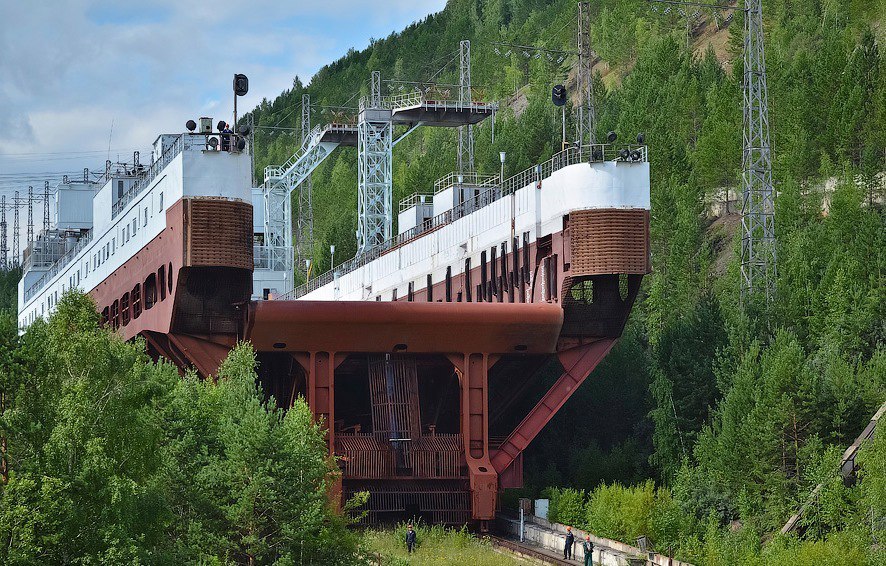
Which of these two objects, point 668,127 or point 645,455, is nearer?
point 645,455

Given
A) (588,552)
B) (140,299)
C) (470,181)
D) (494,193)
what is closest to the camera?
(588,552)

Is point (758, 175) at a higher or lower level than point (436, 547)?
higher

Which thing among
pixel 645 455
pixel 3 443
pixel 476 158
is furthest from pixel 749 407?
pixel 476 158

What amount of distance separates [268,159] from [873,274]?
126461 millimetres

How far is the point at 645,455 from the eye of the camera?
5094cm

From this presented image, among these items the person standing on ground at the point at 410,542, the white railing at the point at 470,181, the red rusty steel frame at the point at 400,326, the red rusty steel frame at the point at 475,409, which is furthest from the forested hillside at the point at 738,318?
the person standing on ground at the point at 410,542

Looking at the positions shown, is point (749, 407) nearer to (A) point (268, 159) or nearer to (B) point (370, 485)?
(B) point (370, 485)

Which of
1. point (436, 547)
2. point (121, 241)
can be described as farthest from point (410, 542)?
point (121, 241)

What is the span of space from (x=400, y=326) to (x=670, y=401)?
943 centimetres

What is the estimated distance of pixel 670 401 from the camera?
1924 inches

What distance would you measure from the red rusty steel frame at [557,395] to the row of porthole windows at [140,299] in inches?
478

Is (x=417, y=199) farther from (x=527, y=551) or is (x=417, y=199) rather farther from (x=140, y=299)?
(x=527, y=551)

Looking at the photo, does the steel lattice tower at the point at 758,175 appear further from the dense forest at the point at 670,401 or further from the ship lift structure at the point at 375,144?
the ship lift structure at the point at 375,144

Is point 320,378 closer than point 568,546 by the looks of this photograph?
No
